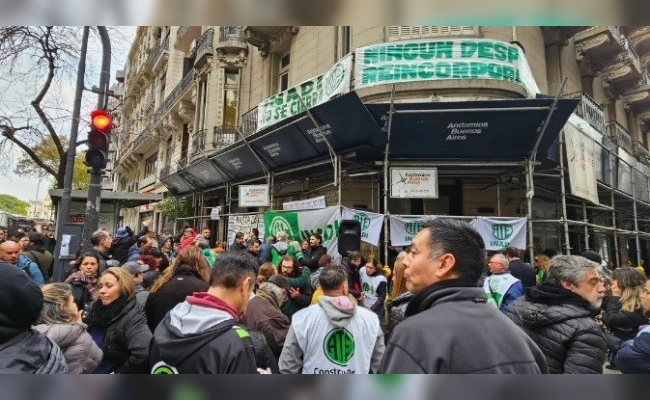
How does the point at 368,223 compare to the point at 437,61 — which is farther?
the point at 437,61

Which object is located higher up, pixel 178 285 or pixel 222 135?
pixel 222 135

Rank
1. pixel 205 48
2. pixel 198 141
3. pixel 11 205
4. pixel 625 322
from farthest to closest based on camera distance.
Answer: pixel 11 205
pixel 205 48
pixel 198 141
pixel 625 322

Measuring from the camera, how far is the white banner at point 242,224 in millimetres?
12023

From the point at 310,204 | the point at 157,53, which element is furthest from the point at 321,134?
the point at 157,53

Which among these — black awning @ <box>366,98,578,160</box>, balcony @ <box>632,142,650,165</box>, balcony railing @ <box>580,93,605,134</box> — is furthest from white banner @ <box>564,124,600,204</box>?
balcony @ <box>632,142,650,165</box>

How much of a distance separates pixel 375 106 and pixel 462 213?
4344 mm

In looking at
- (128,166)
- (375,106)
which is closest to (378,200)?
(375,106)

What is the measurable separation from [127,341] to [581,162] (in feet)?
35.5

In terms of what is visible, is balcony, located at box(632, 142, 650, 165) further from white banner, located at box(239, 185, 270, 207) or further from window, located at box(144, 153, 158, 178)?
window, located at box(144, 153, 158, 178)

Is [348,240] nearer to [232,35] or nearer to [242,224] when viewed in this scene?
[242,224]

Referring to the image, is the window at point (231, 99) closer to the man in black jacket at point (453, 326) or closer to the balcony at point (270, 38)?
the balcony at point (270, 38)

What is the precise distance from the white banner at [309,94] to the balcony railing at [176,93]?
1074 cm

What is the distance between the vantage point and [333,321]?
2.88m
